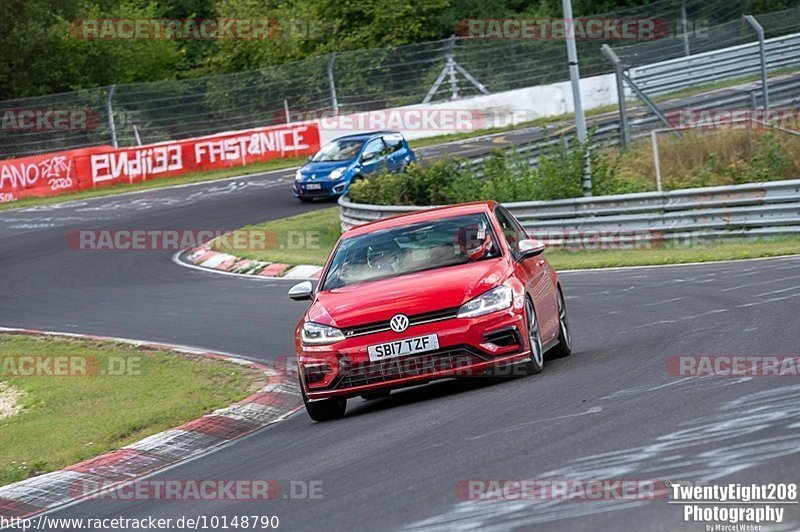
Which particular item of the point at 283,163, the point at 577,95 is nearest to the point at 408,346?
the point at 577,95

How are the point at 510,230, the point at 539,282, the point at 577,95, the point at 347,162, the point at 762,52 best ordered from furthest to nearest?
1. the point at 347,162
2. the point at 762,52
3. the point at 577,95
4. the point at 510,230
5. the point at 539,282

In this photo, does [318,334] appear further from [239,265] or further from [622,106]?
[622,106]

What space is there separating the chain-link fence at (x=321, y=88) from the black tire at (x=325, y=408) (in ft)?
91.0

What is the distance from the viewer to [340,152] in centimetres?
3303

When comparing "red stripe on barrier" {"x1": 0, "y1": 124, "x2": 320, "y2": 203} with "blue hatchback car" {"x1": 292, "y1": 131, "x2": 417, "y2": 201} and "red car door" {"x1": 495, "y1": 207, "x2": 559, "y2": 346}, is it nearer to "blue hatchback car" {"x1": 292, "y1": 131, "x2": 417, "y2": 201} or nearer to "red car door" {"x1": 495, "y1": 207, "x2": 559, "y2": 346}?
"blue hatchback car" {"x1": 292, "y1": 131, "x2": 417, "y2": 201}

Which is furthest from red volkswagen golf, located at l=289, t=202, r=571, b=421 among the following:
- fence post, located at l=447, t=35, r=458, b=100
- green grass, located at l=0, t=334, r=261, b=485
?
fence post, located at l=447, t=35, r=458, b=100

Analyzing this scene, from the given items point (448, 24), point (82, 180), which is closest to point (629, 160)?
point (82, 180)

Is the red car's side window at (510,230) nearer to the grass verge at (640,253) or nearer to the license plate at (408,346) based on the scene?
the license plate at (408,346)

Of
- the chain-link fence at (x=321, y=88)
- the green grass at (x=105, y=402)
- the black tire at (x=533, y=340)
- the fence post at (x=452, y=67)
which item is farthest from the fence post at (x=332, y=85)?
the black tire at (x=533, y=340)

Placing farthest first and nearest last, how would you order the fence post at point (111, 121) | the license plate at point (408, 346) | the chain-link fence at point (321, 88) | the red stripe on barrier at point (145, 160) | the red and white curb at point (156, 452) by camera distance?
the fence post at point (111, 121) → the chain-link fence at point (321, 88) → the red stripe on barrier at point (145, 160) → the license plate at point (408, 346) → the red and white curb at point (156, 452)

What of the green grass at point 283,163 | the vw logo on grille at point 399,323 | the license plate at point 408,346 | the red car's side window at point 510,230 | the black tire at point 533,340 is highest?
the red car's side window at point 510,230

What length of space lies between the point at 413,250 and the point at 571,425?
11.1 feet

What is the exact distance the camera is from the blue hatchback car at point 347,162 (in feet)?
105

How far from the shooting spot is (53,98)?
38.5 metres
